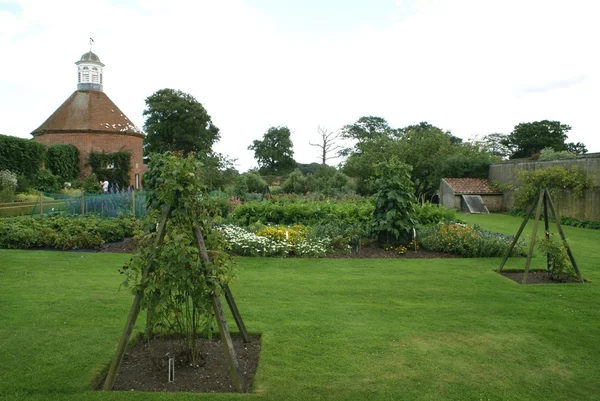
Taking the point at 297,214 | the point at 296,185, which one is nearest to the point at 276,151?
the point at 296,185

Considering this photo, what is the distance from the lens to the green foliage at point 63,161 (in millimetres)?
35059

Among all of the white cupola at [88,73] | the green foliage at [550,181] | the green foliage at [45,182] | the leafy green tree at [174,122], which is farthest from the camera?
the leafy green tree at [174,122]

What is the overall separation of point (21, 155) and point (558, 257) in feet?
99.0

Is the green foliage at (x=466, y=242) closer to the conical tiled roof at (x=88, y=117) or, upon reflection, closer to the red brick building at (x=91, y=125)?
the red brick building at (x=91, y=125)

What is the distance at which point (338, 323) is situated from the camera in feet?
20.8

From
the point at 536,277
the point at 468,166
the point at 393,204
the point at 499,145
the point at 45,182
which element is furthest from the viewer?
the point at 499,145

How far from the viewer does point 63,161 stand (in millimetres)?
36000

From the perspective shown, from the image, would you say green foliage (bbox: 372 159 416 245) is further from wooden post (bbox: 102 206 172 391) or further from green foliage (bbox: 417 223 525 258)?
wooden post (bbox: 102 206 172 391)

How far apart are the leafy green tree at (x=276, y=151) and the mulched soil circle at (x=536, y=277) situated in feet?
174

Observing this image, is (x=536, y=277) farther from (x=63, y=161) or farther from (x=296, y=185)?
(x=63, y=161)

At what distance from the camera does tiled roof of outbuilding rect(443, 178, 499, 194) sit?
27734mm

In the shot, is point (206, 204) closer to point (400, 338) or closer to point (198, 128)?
point (400, 338)

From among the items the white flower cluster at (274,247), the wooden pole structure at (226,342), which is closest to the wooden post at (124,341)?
the wooden pole structure at (226,342)

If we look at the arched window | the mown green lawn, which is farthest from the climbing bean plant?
the arched window
